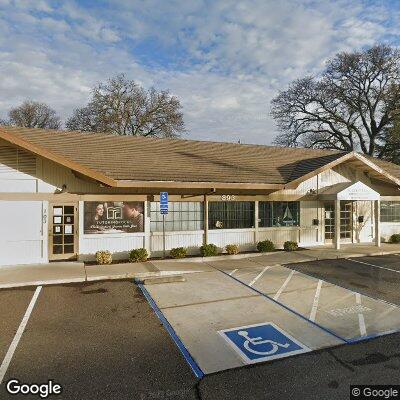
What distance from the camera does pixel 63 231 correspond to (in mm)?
12562

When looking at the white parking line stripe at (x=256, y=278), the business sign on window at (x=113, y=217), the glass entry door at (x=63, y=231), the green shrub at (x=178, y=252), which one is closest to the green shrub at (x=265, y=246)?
the white parking line stripe at (x=256, y=278)

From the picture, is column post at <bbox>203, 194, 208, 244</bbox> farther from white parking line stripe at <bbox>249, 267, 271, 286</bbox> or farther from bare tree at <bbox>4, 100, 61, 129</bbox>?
bare tree at <bbox>4, 100, 61, 129</bbox>

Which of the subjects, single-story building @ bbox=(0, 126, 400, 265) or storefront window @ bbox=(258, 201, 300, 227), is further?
storefront window @ bbox=(258, 201, 300, 227)

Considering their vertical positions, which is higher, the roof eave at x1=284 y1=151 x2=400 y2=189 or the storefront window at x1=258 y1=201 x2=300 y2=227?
the roof eave at x1=284 y1=151 x2=400 y2=189

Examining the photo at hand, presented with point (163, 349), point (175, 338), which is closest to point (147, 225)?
point (175, 338)

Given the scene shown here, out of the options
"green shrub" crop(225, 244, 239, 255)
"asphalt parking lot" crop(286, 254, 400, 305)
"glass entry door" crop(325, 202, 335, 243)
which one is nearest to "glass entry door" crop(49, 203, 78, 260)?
"green shrub" crop(225, 244, 239, 255)

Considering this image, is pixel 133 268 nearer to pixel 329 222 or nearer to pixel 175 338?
pixel 175 338

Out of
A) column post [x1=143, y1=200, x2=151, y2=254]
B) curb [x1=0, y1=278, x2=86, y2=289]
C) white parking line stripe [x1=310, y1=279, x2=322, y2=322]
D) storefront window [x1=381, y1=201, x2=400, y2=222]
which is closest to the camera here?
white parking line stripe [x1=310, y1=279, x2=322, y2=322]

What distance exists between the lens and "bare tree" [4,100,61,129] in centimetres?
4828

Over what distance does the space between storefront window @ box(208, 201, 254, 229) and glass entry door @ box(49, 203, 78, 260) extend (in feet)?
18.4

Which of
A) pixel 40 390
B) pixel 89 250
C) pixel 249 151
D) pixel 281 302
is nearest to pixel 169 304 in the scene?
pixel 281 302

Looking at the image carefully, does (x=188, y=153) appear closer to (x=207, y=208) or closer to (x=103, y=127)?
(x=207, y=208)

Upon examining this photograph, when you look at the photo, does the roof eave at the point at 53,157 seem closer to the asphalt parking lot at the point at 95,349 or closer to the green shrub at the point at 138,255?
the green shrub at the point at 138,255

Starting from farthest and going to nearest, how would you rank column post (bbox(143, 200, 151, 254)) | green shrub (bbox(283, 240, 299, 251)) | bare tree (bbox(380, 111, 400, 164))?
bare tree (bbox(380, 111, 400, 164)) → green shrub (bbox(283, 240, 299, 251)) → column post (bbox(143, 200, 151, 254))
